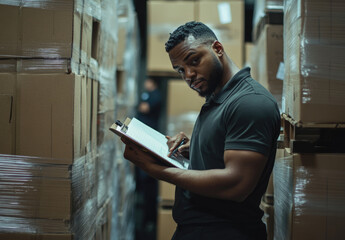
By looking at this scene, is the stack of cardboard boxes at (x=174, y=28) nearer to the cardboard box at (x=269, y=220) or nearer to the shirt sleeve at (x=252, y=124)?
the cardboard box at (x=269, y=220)

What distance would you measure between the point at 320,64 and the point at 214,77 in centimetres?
43

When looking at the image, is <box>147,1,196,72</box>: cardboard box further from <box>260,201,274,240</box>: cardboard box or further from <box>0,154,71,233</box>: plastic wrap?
<box>0,154,71,233</box>: plastic wrap

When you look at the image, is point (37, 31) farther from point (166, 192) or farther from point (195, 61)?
point (166, 192)

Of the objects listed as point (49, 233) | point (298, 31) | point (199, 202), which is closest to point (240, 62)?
point (298, 31)

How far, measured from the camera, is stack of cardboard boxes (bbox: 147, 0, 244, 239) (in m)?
3.30

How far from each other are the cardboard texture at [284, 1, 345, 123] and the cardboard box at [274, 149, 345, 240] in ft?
0.60

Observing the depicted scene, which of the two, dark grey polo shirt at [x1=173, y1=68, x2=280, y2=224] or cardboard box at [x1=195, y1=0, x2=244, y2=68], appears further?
cardboard box at [x1=195, y1=0, x2=244, y2=68]

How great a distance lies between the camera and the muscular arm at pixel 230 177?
1.16m

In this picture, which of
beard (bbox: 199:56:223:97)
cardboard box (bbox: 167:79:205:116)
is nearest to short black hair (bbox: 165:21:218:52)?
beard (bbox: 199:56:223:97)

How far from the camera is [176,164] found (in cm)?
145

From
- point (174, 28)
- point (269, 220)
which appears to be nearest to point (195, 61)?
point (269, 220)

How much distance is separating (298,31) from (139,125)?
2.65 feet

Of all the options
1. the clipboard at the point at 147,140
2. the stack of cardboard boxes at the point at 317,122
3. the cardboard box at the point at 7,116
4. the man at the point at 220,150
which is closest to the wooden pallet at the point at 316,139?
the stack of cardboard boxes at the point at 317,122

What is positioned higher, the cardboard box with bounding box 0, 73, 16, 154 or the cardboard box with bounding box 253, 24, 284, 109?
the cardboard box with bounding box 253, 24, 284, 109
